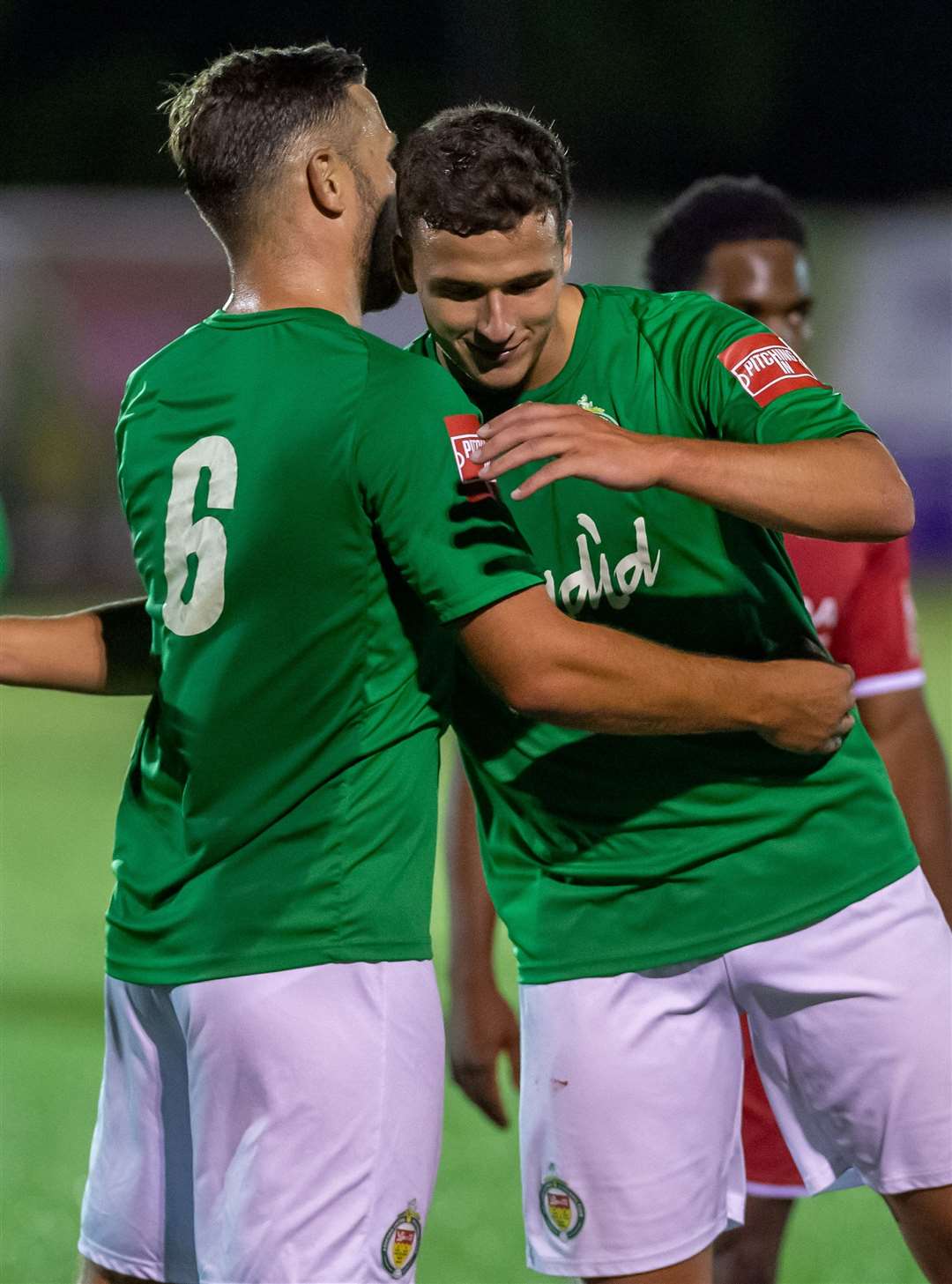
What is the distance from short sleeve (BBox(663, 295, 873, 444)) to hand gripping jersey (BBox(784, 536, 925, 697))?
768 mm

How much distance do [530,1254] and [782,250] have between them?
2253 millimetres

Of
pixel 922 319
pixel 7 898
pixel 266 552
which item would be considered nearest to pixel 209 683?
pixel 266 552

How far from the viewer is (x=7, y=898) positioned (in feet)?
26.7

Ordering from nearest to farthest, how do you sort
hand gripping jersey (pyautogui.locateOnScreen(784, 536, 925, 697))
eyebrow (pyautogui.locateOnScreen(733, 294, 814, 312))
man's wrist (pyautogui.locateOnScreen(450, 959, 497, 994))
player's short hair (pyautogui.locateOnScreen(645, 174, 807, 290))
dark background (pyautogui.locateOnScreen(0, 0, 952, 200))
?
man's wrist (pyautogui.locateOnScreen(450, 959, 497, 994)), hand gripping jersey (pyautogui.locateOnScreen(784, 536, 925, 697)), eyebrow (pyautogui.locateOnScreen(733, 294, 814, 312)), player's short hair (pyautogui.locateOnScreen(645, 174, 807, 290)), dark background (pyautogui.locateOnScreen(0, 0, 952, 200))

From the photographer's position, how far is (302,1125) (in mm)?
2395

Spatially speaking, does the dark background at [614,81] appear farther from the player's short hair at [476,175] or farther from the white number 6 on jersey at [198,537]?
the white number 6 on jersey at [198,537]

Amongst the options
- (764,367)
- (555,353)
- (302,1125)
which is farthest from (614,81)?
(302,1125)

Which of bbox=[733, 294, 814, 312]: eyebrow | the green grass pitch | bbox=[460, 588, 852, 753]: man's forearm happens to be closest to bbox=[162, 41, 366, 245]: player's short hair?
bbox=[460, 588, 852, 753]: man's forearm

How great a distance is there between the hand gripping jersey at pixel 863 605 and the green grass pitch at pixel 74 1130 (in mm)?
1453

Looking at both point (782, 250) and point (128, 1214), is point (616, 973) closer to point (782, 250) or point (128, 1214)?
point (128, 1214)

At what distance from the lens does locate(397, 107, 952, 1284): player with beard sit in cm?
276

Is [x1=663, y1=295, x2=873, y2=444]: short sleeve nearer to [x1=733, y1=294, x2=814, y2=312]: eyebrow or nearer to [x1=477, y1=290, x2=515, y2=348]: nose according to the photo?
[x1=477, y1=290, x2=515, y2=348]: nose

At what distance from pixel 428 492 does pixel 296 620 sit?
26 centimetres

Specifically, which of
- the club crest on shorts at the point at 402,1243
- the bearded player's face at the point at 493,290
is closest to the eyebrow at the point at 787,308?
the bearded player's face at the point at 493,290
